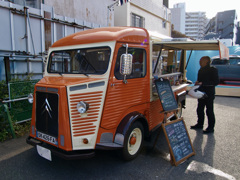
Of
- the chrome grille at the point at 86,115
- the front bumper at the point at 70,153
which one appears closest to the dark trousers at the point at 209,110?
the chrome grille at the point at 86,115

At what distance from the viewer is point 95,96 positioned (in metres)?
2.84

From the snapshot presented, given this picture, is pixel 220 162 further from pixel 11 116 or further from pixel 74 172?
pixel 11 116

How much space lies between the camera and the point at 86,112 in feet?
9.09

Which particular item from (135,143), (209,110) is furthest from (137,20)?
(135,143)

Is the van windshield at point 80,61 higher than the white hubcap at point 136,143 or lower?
higher

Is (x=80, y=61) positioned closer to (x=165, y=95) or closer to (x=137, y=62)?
(x=137, y=62)

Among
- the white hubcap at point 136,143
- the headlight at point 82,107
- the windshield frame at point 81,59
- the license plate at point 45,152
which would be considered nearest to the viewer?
the headlight at point 82,107

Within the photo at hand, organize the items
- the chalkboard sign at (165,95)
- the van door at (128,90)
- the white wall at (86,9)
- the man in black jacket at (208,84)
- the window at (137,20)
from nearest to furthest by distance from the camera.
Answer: the van door at (128,90)
the chalkboard sign at (165,95)
the man in black jacket at (208,84)
the white wall at (86,9)
the window at (137,20)

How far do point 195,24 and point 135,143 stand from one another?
411ft

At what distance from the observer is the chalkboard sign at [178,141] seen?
3.26 metres

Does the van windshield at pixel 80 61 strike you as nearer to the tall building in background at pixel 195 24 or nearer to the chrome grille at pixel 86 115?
the chrome grille at pixel 86 115

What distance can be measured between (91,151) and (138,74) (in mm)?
1596

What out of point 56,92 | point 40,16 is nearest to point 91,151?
point 56,92

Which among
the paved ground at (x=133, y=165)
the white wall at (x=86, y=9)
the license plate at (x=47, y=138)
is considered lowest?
the paved ground at (x=133, y=165)
